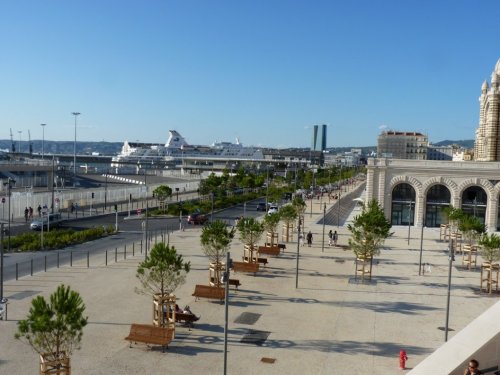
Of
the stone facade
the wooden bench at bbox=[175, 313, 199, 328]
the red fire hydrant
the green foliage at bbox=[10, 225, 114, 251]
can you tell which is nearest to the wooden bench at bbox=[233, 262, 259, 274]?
the wooden bench at bbox=[175, 313, 199, 328]

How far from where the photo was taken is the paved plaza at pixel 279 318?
1543 centimetres

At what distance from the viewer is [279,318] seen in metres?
19.7

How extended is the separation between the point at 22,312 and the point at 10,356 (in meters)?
4.28

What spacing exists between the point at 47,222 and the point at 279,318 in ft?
91.9

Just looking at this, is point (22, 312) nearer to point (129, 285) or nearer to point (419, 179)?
point (129, 285)

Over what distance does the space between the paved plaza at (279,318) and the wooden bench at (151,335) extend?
1.01 ft

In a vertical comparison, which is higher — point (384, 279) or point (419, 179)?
point (419, 179)

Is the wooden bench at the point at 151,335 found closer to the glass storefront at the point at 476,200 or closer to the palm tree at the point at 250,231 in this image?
the palm tree at the point at 250,231

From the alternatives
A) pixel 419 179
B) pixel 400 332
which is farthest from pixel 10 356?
pixel 419 179

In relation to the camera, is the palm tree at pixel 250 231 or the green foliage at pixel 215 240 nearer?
the green foliage at pixel 215 240

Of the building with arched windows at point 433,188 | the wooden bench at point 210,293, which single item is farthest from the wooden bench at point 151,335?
the building with arched windows at point 433,188

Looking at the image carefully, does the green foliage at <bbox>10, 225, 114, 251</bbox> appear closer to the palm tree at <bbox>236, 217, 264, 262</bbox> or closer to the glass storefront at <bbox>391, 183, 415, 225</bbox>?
the palm tree at <bbox>236, 217, 264, 262</bbox>

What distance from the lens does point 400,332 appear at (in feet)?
60.4

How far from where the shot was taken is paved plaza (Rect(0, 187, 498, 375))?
50.6 feet
